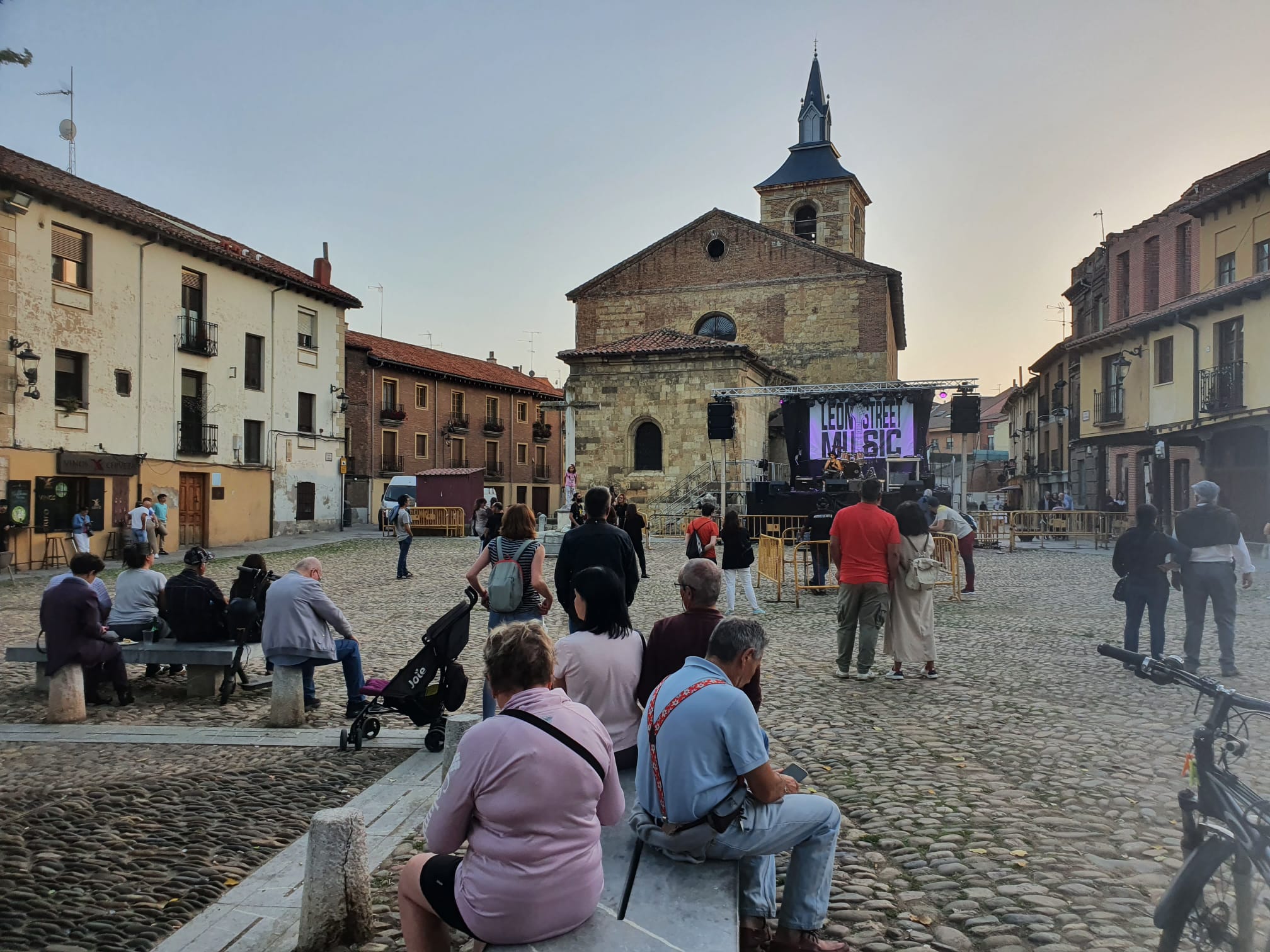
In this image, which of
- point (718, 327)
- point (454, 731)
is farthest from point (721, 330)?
point (454, 731)

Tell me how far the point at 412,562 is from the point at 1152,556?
15854mm

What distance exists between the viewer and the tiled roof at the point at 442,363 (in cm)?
4000

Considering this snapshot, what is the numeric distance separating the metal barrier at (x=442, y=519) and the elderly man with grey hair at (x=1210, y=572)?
26278mm

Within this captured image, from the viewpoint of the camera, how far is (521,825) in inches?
96.1

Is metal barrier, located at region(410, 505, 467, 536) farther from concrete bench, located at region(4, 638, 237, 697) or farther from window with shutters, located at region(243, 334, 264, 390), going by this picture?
concrete bench, located at region(4, 638, 237, 697)

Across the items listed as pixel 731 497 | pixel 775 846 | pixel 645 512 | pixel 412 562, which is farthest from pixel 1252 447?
pixel 775 846

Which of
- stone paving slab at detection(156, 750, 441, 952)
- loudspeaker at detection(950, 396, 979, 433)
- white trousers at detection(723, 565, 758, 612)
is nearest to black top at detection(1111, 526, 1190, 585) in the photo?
white trousers at detection(723, 565, 758, 612)

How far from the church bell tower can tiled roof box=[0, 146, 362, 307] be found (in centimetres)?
2113

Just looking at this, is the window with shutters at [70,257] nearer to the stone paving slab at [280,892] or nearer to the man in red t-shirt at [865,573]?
the man in red t-shirt at [865,573]

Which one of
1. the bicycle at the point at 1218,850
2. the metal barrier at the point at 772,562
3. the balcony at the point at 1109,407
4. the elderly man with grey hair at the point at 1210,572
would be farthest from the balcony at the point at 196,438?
the balcony at the point at 1109,407

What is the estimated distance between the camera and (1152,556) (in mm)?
7645

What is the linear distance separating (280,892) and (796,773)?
7.05 feet

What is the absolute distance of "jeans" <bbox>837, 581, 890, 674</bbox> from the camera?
24.6 feet

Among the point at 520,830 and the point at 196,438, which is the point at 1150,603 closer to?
the point at 520,830
